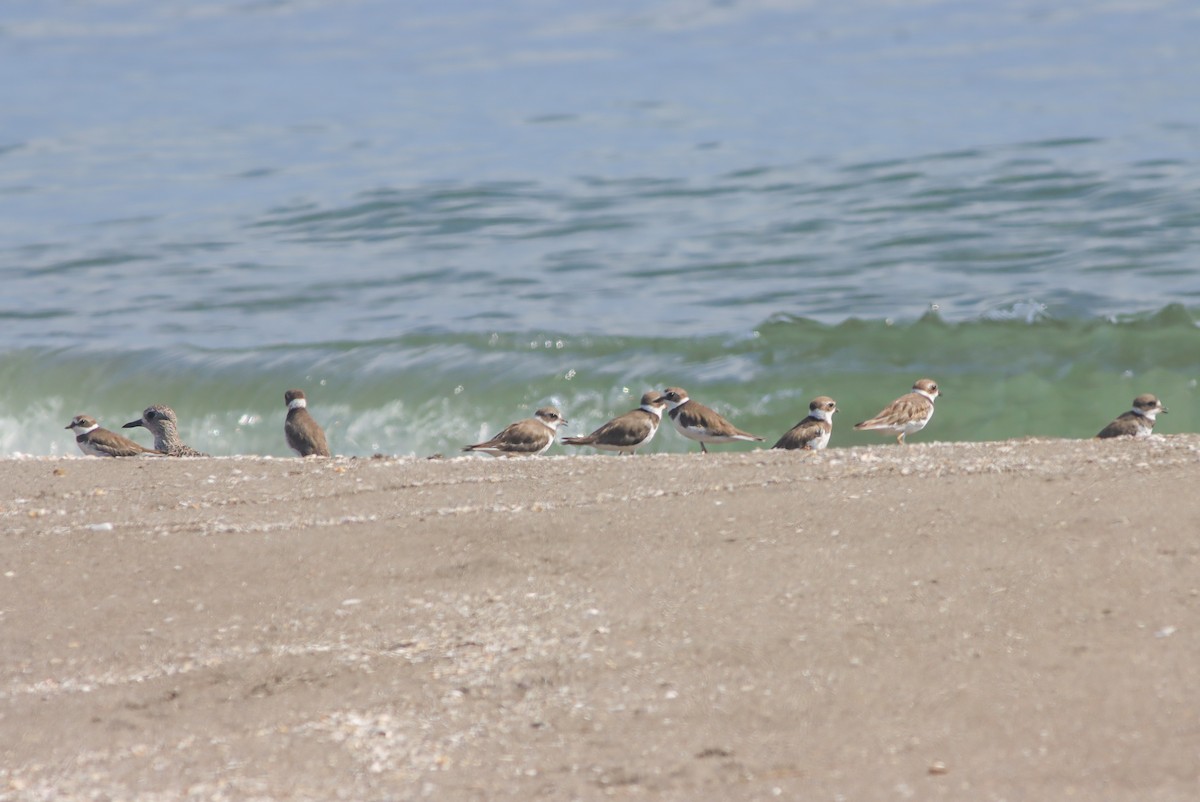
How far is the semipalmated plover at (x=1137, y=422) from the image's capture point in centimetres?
891

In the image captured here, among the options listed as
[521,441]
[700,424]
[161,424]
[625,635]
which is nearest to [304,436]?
[521,441]

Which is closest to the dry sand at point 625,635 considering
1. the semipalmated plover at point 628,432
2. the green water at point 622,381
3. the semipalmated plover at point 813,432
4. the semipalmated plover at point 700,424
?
the semipalmated plover at point 813,432

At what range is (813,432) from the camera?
9.60m

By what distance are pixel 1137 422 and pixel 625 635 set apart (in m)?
5.13

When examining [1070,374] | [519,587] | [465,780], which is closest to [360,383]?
[1070,374]

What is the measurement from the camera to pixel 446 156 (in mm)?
23594

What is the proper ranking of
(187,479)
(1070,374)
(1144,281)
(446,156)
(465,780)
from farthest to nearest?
(446,156), (1144,281), (1070,374), (187,479), (465,780)

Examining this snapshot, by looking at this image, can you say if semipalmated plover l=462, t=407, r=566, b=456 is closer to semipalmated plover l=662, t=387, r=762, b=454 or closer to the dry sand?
semipalmated plover l=662, t=387, r=762, b=454

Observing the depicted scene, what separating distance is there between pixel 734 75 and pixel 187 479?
22.7 meters

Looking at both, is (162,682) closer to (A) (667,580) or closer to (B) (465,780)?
(B) (465,780)

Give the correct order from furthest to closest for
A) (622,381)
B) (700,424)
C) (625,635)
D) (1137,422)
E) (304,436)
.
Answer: (622,381), (700,424), (304,436), (1137,422), (625,635)

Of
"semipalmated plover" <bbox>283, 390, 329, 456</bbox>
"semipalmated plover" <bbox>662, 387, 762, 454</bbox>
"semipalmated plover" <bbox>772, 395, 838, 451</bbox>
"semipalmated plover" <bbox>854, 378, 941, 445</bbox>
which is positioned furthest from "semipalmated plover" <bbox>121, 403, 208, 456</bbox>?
"semipalmated plover" <bbox>854, 378, 941, 445</bbox>

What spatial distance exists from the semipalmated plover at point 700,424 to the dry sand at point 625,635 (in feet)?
10.7

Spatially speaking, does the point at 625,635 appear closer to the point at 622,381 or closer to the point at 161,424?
the point at 161,424
